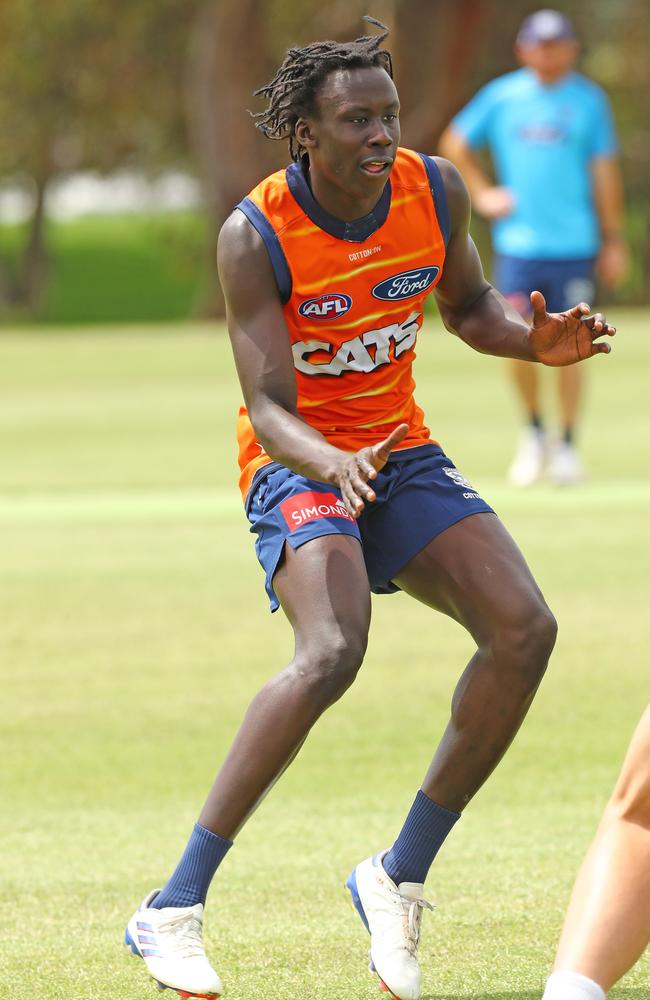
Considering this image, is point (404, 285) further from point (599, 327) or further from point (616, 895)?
point (616, 895)

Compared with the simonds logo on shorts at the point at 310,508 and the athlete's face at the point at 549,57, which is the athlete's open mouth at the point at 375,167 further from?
A: the athlete's face at the point at 549,57

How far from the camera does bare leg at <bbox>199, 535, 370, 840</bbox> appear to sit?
13.8 ft

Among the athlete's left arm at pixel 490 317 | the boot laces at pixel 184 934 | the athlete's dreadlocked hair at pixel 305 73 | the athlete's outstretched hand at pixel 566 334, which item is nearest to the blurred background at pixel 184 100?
the athlete's left arm at pixel 490 317

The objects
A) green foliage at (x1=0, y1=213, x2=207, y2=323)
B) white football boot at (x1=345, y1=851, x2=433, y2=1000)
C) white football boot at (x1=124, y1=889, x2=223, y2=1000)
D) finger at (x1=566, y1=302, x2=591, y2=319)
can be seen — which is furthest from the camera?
green foliage at (x1=0, y1=213, x2=207, y2=323)

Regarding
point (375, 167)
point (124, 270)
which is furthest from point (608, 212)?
point (124, 270)

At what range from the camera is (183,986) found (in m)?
4.00

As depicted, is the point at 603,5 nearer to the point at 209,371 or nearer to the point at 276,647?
the point at 209,371

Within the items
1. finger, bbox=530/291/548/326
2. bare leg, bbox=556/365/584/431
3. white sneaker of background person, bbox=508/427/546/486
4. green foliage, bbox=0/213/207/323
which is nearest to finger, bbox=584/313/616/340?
finger, bbox=530/291/548/326

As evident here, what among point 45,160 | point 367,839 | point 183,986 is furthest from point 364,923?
point 45,160

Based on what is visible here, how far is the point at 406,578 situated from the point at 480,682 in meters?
0.36

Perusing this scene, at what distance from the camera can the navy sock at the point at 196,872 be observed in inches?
165

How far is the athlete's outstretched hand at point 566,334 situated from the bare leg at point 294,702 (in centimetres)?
94

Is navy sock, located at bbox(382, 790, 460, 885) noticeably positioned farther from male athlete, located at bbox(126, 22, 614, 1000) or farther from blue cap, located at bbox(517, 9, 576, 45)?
blue cap, located at bbox(517, 9, 576, 45)

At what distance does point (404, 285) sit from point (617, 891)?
186 centimetres
